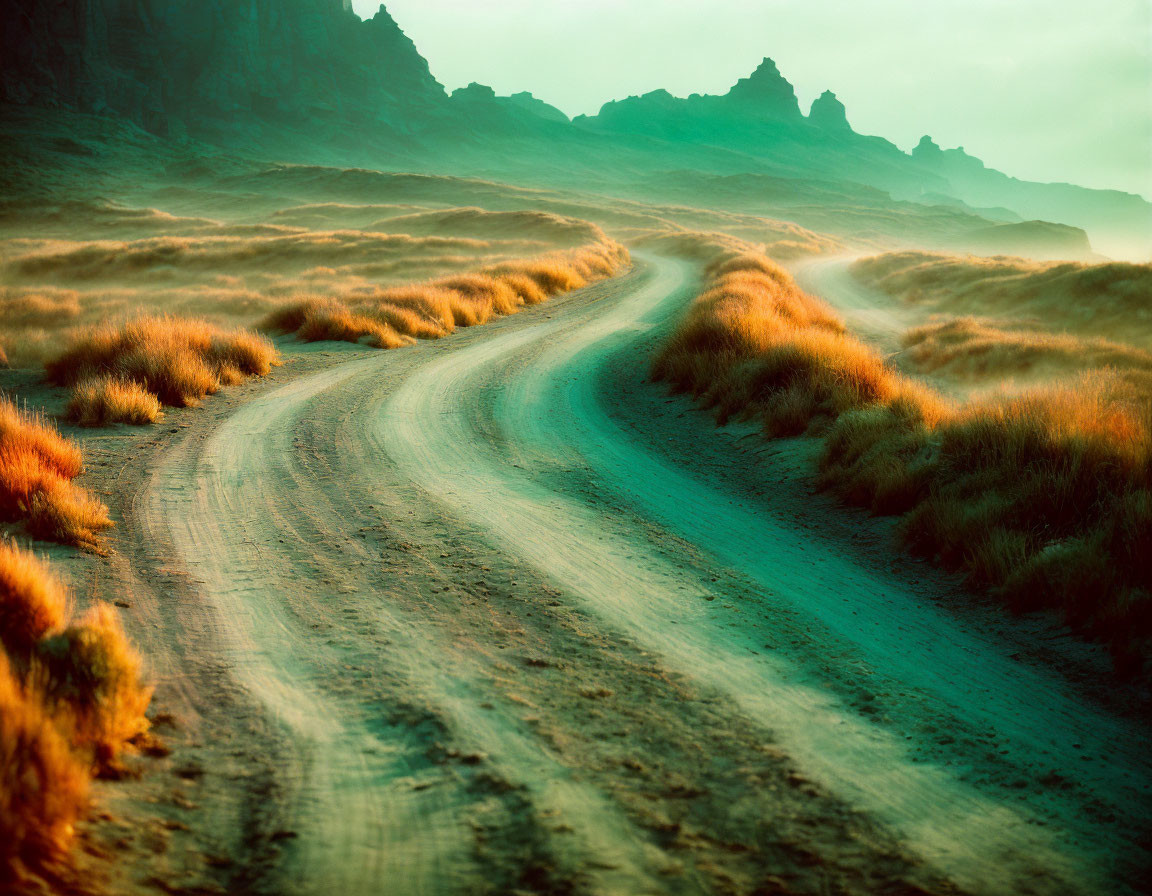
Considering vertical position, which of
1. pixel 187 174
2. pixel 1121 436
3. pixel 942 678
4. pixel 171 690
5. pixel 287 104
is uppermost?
pixel 287 104

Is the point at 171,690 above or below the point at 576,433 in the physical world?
below

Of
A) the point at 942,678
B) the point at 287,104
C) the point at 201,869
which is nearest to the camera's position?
the point at 201,869

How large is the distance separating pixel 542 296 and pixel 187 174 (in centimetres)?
10051

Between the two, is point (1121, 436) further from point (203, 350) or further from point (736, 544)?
point (203, 350)

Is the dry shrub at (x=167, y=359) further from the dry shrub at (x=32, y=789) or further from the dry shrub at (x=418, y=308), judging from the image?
the dry shrub at (x=32, y=789)

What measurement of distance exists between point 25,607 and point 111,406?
6.56m

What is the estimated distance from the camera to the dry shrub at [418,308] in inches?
683

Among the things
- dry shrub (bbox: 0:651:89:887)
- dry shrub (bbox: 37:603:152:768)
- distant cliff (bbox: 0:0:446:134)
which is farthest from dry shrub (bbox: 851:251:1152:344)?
distant cliff (bbox: 0:0:446:134)

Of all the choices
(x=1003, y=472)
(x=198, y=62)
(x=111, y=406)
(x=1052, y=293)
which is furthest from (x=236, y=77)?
(x=1003, y=472)

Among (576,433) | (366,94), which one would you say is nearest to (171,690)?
(576,433)

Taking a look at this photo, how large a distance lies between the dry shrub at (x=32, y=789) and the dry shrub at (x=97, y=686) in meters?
0.35

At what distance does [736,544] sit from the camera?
6.72m

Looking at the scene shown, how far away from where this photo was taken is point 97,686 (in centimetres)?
357

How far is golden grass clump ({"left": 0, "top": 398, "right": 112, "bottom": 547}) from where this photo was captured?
Result: 19.8ft
